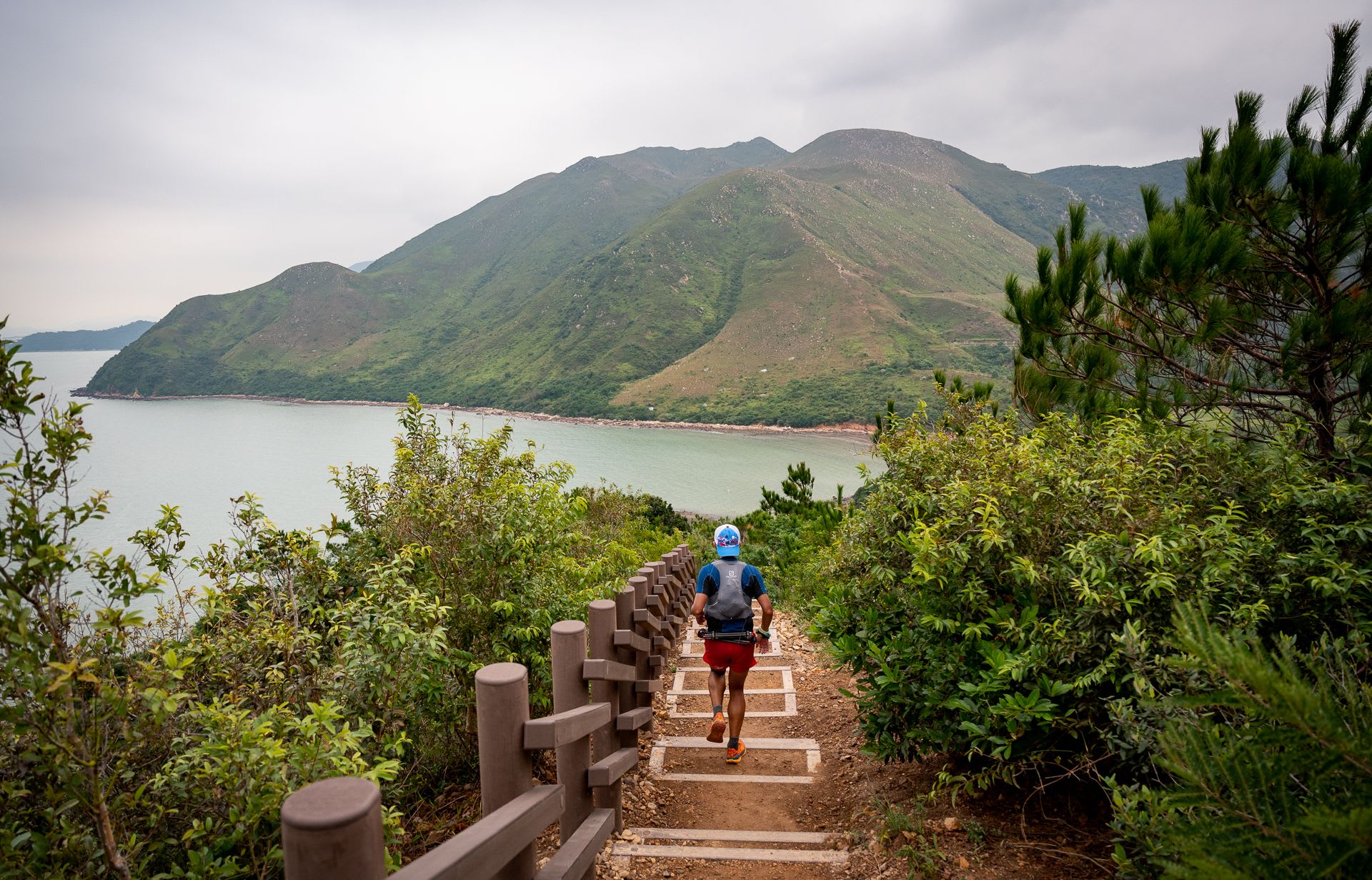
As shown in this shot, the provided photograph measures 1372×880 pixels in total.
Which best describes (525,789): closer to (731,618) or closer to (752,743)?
(731,618)

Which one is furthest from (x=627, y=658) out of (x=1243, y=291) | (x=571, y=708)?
(x=1243, y=291)

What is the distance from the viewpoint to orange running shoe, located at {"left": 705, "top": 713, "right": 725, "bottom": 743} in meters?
4.54

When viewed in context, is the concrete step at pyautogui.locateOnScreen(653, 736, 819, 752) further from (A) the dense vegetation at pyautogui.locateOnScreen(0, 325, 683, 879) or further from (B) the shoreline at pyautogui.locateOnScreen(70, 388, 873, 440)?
(B) the shoreline at pyautogui.locateOnScreen(70, 388, 873, 440)

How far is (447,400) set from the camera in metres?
85.7

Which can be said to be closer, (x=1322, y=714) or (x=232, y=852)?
(x=1322, y=714)

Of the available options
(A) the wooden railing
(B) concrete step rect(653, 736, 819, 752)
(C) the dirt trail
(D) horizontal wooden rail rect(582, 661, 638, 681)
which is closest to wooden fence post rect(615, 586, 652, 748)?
(A) the wooden railing

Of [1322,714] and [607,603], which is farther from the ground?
[1322,714]

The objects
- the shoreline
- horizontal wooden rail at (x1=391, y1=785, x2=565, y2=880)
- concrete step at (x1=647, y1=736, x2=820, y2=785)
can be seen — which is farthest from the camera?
the shoreline

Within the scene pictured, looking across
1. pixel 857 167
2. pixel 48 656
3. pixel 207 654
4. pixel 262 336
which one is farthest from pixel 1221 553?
pixel 857 167

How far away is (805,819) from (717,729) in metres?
0.94

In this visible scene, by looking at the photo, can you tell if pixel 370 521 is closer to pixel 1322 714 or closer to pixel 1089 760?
pixel 1089 760

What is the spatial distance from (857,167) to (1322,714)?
542ft

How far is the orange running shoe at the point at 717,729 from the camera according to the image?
4539mm

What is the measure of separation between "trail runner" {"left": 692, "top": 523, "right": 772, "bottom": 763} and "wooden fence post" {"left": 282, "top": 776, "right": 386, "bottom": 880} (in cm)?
328
